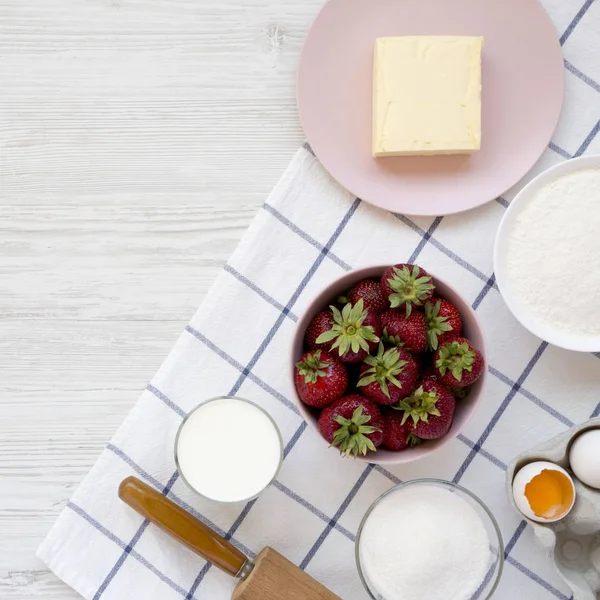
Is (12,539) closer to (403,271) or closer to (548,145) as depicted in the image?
(403,271)

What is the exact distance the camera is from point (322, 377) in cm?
105

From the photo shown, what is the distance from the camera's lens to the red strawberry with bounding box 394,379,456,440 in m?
1.04

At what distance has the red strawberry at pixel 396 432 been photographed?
3.52ft

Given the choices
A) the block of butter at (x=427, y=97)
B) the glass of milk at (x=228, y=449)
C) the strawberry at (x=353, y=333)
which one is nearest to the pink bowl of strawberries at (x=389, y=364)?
the strawberry at (x=353, y=333)

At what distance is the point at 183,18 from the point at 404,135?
1.29 feet

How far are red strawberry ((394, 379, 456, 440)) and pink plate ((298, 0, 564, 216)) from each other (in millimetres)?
287

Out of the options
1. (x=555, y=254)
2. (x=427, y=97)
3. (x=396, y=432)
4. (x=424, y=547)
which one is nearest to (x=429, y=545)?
(x=424, y=547)

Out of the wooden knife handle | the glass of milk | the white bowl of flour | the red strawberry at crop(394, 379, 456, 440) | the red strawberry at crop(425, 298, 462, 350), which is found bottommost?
the wooden knife handle

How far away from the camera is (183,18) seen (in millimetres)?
1242

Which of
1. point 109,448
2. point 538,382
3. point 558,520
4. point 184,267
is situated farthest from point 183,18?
point 558,520

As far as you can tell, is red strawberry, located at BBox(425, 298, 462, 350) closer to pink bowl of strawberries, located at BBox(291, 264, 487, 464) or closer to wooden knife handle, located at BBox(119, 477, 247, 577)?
pink bowl of strawberries, located at BBox(291, 264, 487, 464)

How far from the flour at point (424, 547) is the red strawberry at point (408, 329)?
23 centimetres

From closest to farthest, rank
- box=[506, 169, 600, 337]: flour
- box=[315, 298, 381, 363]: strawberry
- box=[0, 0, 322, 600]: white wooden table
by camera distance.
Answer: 1. box=[315, 298, 381, 363]: strawberry
2. box=[506, 169, 600, 337]: flour
3. box=[0, 0, 322, 600]: white wooden table

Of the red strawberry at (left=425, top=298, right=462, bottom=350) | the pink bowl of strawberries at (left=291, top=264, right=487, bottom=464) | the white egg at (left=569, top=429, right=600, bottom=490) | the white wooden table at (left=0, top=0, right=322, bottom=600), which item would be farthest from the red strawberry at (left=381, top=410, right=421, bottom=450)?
the white wooden table at (left=0, top=0, right=322, bottom=600)
